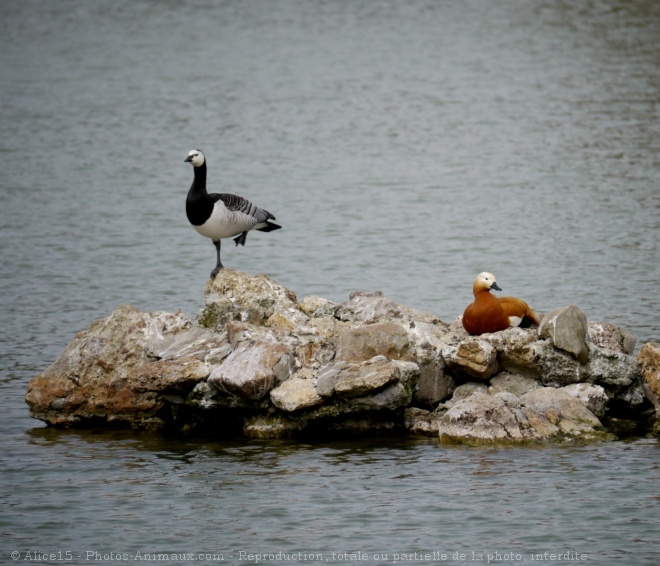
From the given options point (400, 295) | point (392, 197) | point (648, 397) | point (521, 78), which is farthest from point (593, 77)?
point (648, 397)

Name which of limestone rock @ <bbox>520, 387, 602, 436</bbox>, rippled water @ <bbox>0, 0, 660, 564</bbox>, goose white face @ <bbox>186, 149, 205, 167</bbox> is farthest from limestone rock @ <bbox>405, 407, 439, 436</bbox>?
goose white face @ <bbox>186, 149, 205, 167</bbox>

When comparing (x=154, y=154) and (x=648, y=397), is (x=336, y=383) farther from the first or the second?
(x=154, y=154)

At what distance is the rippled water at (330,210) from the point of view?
17.2 m

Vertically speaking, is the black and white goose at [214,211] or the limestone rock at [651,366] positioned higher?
the black and white goose at [214,211]

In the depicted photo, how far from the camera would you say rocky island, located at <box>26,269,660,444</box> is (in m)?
19.4

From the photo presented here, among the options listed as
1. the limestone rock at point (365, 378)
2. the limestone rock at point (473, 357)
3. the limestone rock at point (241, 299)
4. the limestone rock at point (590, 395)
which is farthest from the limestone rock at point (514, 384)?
the limestone rock at point (241, 299)

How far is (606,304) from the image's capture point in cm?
3123

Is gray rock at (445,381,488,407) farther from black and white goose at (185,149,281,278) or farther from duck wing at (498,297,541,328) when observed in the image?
black and white goose at (185,149,281,278)

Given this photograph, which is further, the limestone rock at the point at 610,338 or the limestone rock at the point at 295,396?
the limestone rock at the point at 610,338

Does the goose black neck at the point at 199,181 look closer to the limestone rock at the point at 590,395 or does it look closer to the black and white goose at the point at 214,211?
the black and white goose at the point at 214,211

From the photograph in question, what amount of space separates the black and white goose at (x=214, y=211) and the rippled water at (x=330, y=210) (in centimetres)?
422

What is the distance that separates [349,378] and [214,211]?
4.92 metres

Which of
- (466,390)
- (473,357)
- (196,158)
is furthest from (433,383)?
(196,158)

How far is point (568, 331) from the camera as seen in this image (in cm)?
2002
